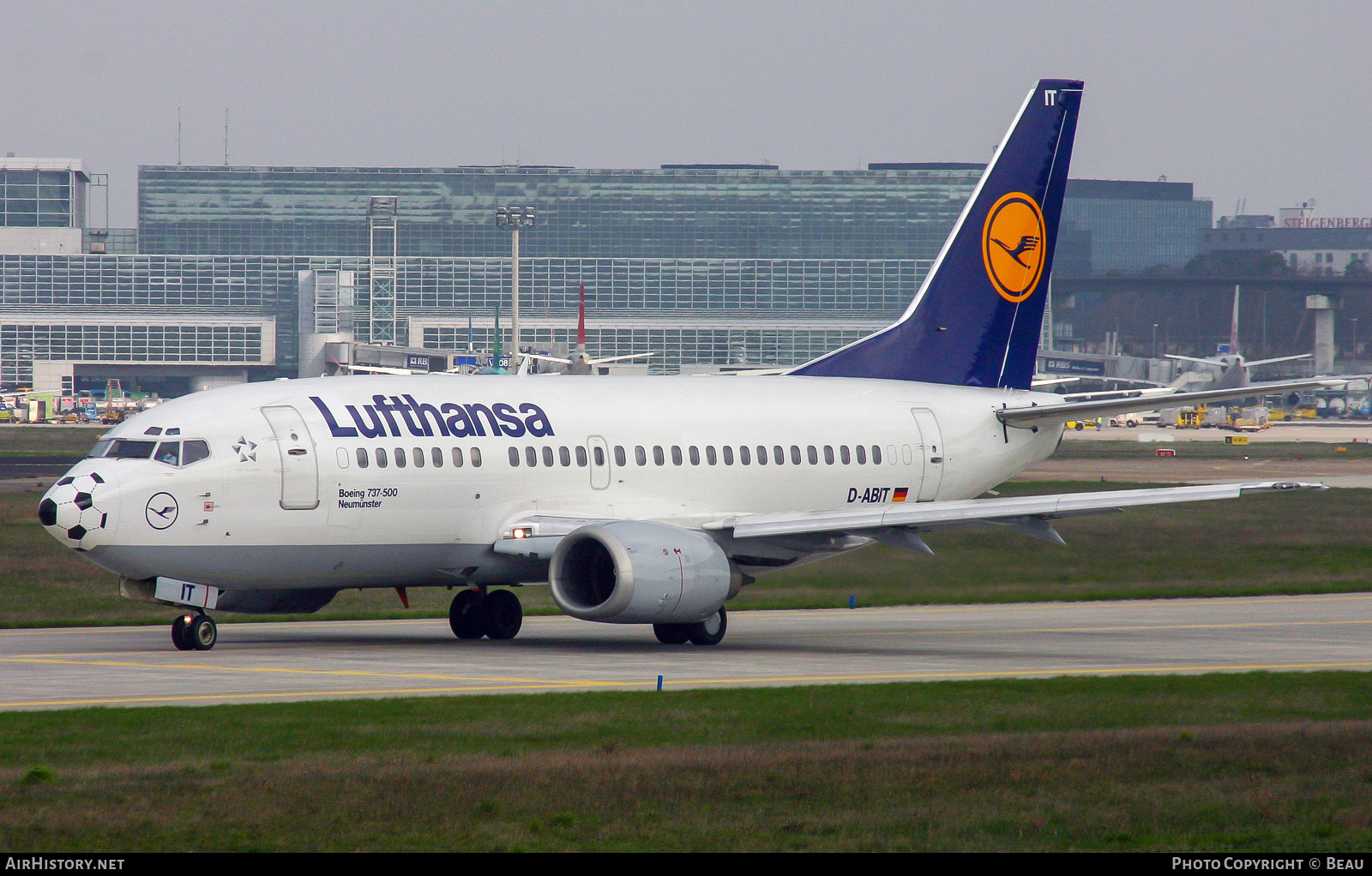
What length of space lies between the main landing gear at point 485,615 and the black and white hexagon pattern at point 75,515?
699 cm

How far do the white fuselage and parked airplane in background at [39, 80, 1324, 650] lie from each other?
40 mm

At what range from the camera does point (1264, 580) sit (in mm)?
42375

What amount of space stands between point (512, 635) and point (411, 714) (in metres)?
11.1

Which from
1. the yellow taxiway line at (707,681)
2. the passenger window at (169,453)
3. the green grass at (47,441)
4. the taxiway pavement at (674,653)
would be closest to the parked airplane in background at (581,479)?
the passenger window at (169,453)

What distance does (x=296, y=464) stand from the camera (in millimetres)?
27641

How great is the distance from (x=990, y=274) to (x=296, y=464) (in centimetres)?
1585

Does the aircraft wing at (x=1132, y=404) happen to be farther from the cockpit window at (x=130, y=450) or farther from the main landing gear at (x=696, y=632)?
the cockpit window at (x=130, y=450)

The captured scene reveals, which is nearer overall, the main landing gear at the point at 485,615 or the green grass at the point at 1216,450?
the main landing gear at the point at 485,615

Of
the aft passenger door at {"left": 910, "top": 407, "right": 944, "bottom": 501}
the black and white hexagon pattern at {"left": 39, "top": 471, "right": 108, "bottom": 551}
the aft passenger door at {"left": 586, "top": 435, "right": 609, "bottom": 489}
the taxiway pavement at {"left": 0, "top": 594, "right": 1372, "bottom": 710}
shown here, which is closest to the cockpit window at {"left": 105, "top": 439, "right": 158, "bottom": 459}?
the black and white hexagon pattern at {"left": 39, "top": 471, "right": 108, "bottom": 551}

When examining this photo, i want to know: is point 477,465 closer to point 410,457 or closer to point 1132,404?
point 410,457

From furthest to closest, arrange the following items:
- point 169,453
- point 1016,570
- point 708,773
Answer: point 1016,570 < point 169,453 < point 708,773

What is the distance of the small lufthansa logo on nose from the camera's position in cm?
2648

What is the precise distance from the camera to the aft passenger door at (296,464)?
27.6 meters

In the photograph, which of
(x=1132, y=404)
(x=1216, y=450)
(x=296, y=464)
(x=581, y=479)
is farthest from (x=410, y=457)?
(x=1216, y=450)
